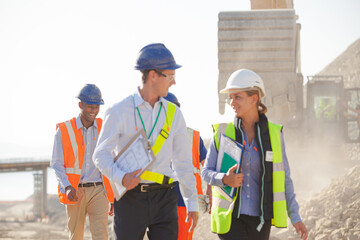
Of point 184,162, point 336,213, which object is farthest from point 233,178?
point 336,213

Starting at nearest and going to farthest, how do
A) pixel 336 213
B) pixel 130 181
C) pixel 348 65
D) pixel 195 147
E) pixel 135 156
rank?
pixel 130 181 → pixel 135 156 → pixel 195 147 → pixel 336 213 → pixel 348 65

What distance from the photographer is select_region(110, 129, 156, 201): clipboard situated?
289 centimetres

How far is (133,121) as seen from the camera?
9.88 feet

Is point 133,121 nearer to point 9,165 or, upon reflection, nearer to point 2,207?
point 9,165

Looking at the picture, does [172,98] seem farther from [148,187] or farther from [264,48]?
[264,48]

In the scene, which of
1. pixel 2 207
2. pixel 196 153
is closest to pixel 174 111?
pixel 196 153

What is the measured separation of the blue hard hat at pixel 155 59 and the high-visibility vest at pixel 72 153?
209 cm

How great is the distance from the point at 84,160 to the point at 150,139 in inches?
86.2

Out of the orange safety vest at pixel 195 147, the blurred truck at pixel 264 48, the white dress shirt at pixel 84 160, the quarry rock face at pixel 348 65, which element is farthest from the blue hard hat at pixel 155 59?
the quarry rock face at pixel 348 65

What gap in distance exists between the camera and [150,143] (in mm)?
2977

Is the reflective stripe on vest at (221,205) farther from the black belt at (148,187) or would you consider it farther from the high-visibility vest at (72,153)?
the high-visibility vest at (72,153)

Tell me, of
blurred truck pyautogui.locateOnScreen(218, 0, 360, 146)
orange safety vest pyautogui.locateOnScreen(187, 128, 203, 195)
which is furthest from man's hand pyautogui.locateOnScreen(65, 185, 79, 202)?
blurred truck pyautogui.locateOnScreen(218, 0, 360, 146)

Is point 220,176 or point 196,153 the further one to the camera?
point 196,153

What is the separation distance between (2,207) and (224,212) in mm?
89524
